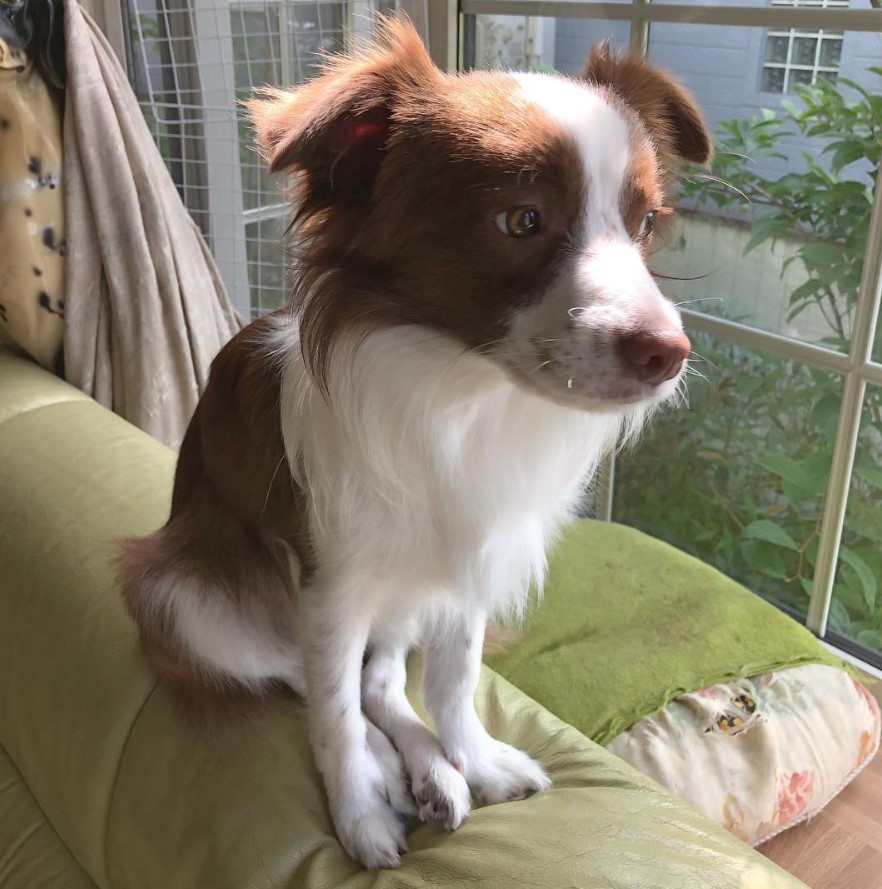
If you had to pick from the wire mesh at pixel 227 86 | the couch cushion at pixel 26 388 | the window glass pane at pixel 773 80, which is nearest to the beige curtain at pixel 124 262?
the couch cushion at pixel 26 388

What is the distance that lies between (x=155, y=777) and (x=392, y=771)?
0.29m

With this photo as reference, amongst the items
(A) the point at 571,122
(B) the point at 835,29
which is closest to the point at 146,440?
(A) the point at 571,122

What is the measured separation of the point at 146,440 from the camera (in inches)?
63.5

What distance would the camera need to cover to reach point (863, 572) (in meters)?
1.92

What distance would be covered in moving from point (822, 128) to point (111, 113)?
55.0 inches

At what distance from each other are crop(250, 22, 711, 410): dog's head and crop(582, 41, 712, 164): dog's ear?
2.7 inches

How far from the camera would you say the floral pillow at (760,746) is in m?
1.45

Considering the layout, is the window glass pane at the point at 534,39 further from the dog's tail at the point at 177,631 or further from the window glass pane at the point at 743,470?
the dog's tail at the point at 177,631

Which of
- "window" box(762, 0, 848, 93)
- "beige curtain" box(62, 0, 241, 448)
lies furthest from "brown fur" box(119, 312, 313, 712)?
"window" box(762, 0, 848, 93)

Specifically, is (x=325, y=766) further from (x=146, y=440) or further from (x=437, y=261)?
(x=146, y=440)

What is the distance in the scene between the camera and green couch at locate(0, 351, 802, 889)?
95cm

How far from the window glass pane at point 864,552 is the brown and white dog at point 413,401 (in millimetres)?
942

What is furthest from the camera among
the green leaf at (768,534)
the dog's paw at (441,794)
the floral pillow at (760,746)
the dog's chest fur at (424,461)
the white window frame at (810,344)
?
the green leaf at (768,534)

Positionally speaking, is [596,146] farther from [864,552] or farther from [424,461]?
[864,552]
